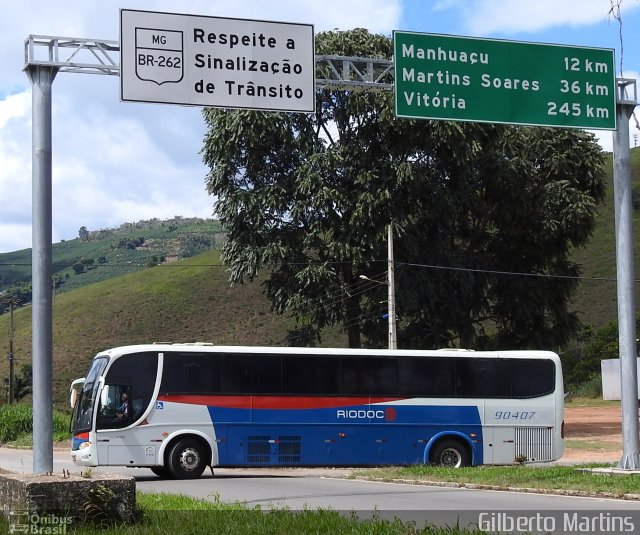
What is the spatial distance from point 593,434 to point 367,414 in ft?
58.0

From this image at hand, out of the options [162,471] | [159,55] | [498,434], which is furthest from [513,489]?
[162,471]

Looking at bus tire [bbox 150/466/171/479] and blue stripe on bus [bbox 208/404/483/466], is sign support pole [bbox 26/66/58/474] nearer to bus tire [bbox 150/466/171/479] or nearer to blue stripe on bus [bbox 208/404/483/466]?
bus tire [bbox 150/466/171/479]

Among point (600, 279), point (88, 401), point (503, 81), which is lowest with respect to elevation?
point (88, 401)

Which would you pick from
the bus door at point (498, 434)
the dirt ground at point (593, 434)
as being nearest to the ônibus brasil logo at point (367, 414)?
the bus door at point (498, 434)

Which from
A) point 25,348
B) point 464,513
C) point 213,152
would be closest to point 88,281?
point 25,348

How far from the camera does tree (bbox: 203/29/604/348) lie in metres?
37.9

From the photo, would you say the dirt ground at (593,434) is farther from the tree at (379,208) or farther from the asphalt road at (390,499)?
the asphalt road at (390,499)

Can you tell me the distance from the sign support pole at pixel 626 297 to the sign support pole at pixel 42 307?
9869 mm

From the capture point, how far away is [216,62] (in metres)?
15.7

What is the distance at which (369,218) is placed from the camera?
37312mm

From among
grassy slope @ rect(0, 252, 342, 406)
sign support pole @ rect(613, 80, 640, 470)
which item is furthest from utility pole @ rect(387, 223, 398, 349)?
grassy slope @ rect(0, 252, 342, 406)

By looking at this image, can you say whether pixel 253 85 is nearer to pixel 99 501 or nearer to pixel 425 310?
pixel 99 501

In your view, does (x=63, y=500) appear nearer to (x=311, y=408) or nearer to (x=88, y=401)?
(x=88, y=401)

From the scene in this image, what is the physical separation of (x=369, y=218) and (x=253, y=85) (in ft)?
71.0
